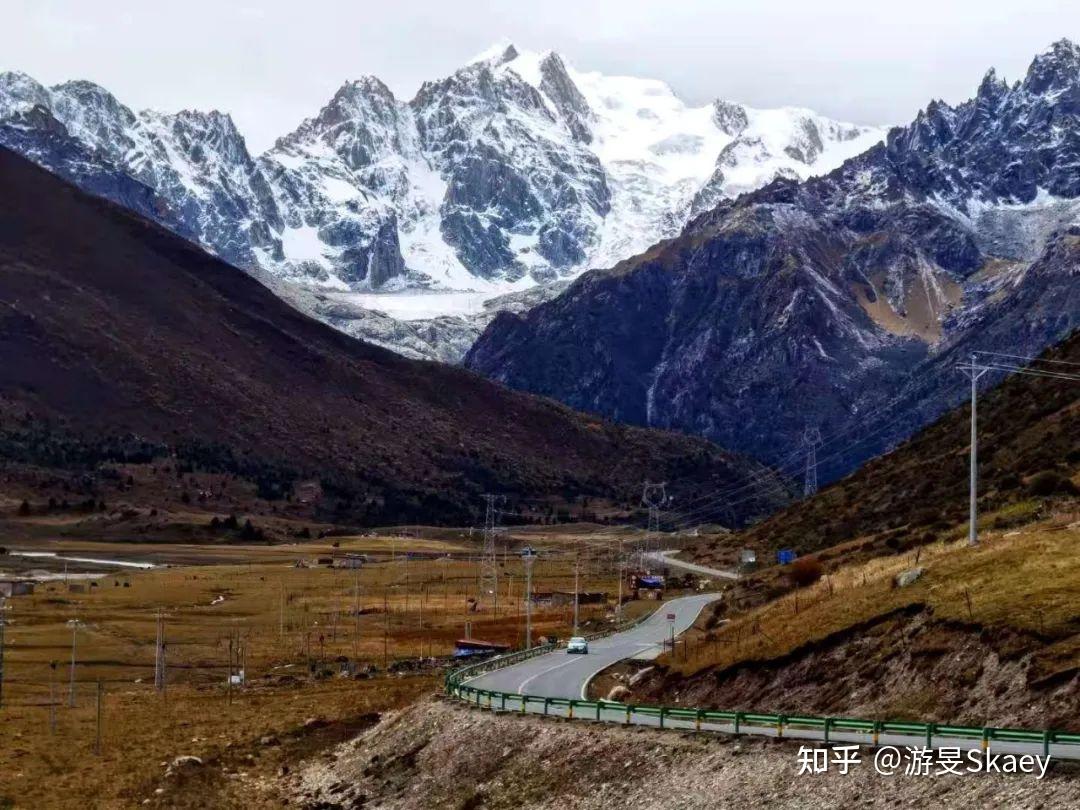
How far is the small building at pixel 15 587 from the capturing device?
555 ft

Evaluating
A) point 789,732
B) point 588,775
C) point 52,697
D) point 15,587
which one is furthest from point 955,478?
point 15,587

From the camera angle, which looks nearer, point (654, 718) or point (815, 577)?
point (654, 718)

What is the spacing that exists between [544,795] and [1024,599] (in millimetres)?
16924

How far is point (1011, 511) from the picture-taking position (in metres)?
82.6

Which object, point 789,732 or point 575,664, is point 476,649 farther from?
point 789,732

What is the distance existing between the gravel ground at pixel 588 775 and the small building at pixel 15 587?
108 meters

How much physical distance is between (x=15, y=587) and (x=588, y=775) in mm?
135933

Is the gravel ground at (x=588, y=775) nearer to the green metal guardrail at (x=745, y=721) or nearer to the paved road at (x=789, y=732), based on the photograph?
the paved road at (x=789, y=732)

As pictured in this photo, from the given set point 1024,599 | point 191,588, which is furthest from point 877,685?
point 191,588

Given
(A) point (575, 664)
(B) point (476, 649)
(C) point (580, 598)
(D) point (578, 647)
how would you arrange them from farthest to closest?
(C) point (580, 598) < (B) point (476, 649) < (D) point (578, 647) < (A) point (575, 664)

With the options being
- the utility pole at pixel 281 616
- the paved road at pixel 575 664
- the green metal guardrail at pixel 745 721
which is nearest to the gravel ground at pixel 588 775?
the green metal guardrail at pixel 745 721

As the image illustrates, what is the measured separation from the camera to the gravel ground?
40.0 meters

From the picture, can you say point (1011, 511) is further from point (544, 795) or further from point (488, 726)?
point (544, 795)

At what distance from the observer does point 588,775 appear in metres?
51.6
